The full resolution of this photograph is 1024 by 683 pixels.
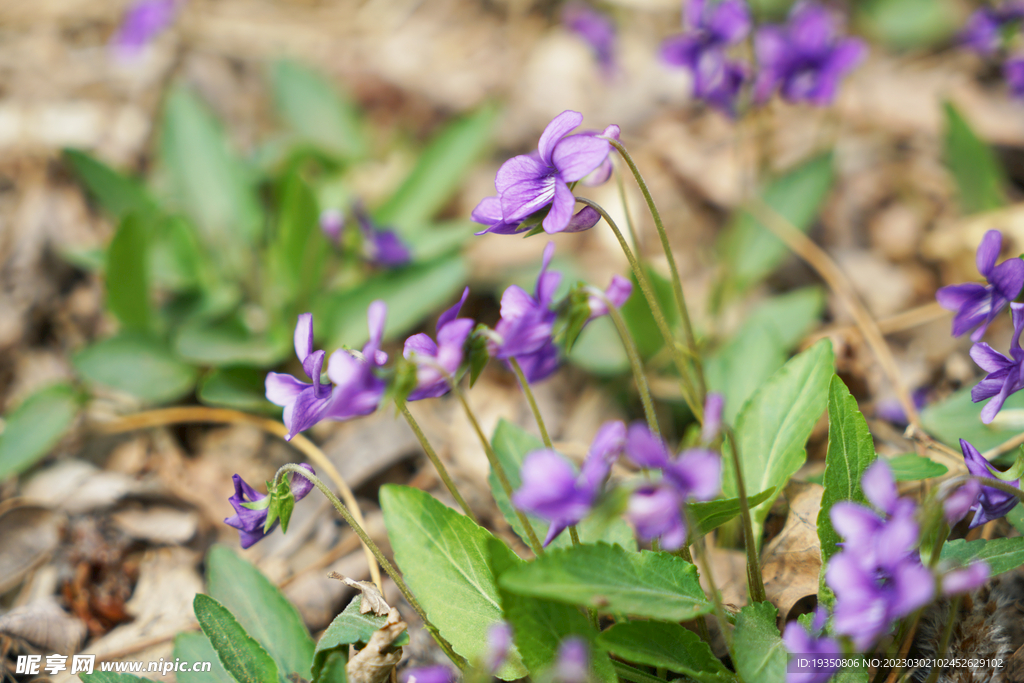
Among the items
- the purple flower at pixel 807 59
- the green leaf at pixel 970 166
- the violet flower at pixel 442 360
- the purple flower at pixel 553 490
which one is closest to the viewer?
the purple flower at pixel 553 490

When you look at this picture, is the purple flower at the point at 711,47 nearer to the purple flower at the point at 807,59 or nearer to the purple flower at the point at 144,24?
the purple flower at the point at 807,59

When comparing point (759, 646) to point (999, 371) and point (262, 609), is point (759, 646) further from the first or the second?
point (262, 609)

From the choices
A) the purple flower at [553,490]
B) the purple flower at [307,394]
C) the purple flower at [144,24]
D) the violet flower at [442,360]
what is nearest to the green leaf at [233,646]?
the purple flower at [307,394]

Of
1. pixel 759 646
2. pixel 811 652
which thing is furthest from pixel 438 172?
pixel 811 652

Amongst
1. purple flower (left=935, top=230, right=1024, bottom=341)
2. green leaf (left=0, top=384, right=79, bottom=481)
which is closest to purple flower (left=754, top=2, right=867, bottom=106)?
purple flower (left=935, top=230, right=1024, bottom=341)

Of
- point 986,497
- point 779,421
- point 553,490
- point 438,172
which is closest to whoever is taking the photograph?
point 553,490
